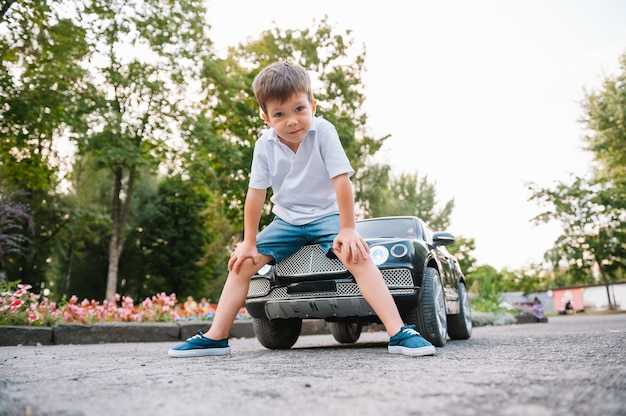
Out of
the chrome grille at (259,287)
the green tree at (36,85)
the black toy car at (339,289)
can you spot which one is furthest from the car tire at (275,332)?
the green tree at (36,85)

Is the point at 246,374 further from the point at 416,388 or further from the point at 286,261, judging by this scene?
the point at 286,261

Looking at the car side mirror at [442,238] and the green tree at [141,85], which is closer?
the car side mirror at [442,238]

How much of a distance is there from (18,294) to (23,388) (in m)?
5.36

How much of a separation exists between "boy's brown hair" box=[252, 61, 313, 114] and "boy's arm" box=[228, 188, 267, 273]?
2.08ft

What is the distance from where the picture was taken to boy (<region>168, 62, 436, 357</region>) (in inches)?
118

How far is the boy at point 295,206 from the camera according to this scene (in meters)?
3.00

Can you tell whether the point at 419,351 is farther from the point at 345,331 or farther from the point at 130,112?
the point at 130,112

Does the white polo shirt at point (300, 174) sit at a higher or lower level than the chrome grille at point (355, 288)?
higher

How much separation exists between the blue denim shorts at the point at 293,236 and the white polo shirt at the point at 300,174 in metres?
0.05

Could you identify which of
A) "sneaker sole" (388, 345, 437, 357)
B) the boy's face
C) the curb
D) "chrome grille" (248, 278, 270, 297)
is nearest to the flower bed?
the curb

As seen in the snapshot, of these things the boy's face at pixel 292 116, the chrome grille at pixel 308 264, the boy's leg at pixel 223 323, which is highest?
the boy's face at pixel 292 116

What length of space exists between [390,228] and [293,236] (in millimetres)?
1766

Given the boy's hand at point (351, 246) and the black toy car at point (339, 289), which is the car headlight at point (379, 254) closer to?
the black toy car at point (339, 289)

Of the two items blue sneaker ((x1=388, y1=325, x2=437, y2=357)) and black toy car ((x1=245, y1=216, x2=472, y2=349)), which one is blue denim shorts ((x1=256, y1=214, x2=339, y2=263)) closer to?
black toy car ((x1=245, y1=216, x2=472, y2=349))
